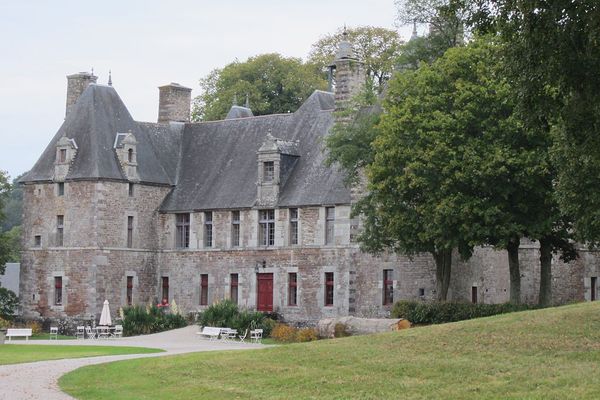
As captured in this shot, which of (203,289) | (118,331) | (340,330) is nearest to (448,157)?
(340,330)

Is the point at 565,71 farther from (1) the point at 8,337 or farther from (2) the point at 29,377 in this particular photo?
(1) the point at 8,337

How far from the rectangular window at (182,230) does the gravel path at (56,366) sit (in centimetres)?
823

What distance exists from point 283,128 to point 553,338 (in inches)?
1178

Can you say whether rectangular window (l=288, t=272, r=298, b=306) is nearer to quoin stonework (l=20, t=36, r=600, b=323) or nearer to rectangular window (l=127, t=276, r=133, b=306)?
quoin stonework (l=20, t=36, r=600, b=323)

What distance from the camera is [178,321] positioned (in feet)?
167

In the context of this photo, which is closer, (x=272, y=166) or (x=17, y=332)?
(x=17, y=332)

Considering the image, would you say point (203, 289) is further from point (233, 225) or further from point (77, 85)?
point (77, 85)

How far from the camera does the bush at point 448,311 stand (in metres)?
40.6

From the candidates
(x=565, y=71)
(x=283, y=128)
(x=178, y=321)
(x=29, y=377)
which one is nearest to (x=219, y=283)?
(x=178, y=321)

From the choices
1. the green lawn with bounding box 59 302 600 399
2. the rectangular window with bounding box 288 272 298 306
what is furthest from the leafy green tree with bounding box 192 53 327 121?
the green lawn with bounding box 59 302 600 399

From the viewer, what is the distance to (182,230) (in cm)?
5497

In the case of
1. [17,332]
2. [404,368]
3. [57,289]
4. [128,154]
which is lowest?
[404,368]

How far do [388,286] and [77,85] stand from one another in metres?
19.3

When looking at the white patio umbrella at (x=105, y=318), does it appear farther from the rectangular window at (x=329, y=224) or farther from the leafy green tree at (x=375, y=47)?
the leafy green tree at (x=375, y=47)
